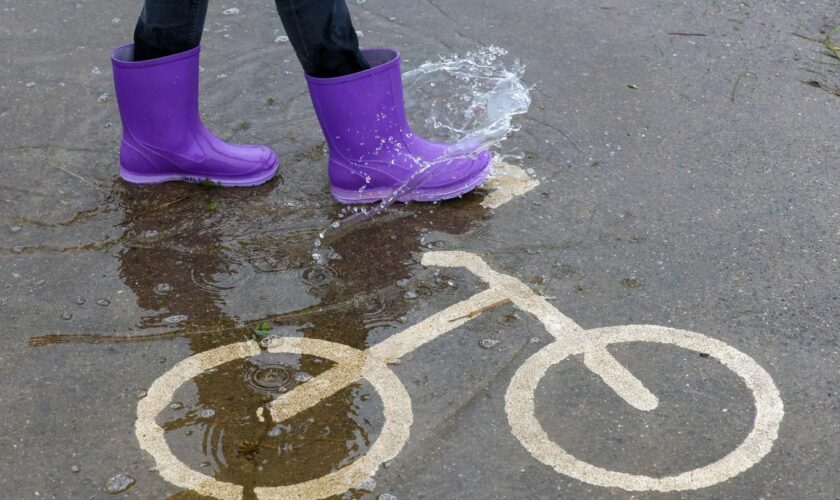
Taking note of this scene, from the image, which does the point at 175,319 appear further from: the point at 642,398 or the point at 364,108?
the point at 642,398

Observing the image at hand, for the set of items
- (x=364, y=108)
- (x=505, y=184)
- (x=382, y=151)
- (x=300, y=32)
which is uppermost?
(x=300, y=32)

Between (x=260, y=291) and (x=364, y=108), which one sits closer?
(x=260, y=291)

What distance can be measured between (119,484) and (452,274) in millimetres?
1190

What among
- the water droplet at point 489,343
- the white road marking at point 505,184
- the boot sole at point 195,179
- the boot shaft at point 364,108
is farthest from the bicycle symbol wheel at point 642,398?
the boot sole at point 195,179

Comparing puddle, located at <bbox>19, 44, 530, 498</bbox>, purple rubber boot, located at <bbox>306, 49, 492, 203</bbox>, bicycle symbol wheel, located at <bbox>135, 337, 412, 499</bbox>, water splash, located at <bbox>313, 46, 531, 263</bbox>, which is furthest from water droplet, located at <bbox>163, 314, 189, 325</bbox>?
purple rubber boot, located at <bbox>306, 49, 492, 203</bbox>

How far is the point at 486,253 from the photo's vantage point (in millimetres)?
3059

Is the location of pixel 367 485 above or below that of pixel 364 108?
below

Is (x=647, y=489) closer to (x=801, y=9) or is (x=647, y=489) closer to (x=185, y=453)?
(x=185, y=453)

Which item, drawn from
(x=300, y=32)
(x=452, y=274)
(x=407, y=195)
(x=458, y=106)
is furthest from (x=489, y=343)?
(x=458, y=106)

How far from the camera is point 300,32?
3.01 m

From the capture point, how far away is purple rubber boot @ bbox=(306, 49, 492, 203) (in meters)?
3.16

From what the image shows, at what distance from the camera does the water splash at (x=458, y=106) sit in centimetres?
331

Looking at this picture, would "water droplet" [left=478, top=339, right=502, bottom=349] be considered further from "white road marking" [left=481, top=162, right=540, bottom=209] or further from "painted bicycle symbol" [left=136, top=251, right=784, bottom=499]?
"white road marking" [left=481, top=162, right=540, bottom=209]

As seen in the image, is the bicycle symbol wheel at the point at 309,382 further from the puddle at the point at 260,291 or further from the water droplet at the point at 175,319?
the water droplet at the point at 175,319
